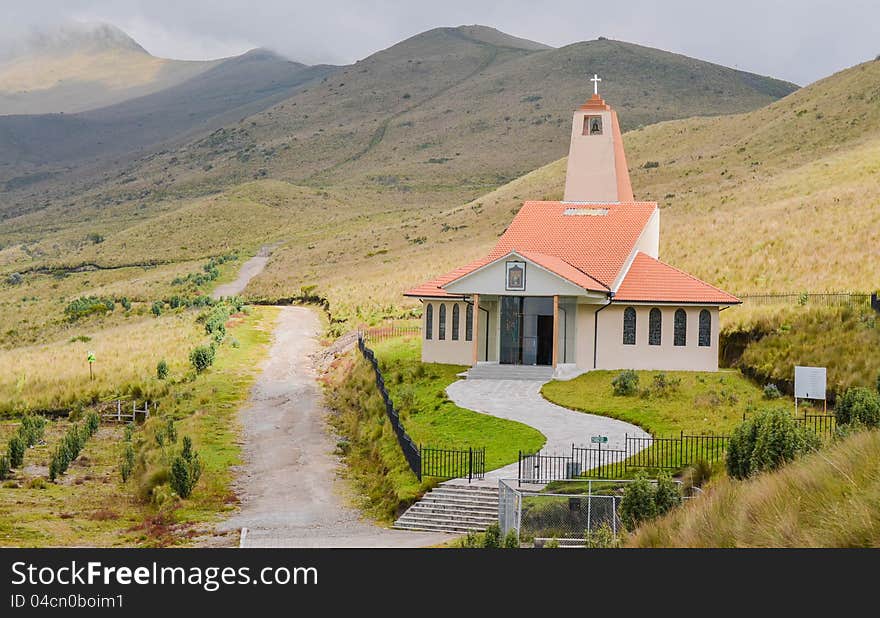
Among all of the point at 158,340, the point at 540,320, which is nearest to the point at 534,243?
the point at 540,320

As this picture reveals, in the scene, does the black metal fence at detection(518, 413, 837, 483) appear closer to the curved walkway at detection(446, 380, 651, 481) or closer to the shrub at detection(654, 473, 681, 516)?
the curved walkway at detection(446, 380, 651, 481)

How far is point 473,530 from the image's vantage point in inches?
792

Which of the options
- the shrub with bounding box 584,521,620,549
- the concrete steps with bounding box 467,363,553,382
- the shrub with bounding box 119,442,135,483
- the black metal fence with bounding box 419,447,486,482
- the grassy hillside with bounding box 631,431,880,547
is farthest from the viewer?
the concrete steps with bounding box 467,363,553,382

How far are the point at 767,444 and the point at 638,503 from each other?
2.16 meters

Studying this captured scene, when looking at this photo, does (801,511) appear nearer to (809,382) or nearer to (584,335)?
(809,382)

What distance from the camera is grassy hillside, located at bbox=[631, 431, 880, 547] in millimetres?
9906

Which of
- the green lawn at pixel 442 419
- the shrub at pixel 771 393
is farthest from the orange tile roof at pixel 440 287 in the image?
the shrub at pixel 771 393

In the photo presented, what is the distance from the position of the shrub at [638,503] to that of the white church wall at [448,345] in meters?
21.5

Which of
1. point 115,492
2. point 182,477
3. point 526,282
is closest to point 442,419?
point 182,477

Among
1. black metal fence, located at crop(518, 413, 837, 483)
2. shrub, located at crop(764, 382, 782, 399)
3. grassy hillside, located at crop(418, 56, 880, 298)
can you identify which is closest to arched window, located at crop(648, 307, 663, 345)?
shrub, located at crop(764, 382, 782, 399)

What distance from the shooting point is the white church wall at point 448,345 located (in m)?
38.4

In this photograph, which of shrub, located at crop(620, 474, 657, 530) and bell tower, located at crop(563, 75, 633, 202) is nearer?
shrub, located at crop(620, 474, 657, 530)

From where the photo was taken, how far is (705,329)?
35.7m

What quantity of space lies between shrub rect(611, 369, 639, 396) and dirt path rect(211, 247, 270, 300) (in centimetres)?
5036
